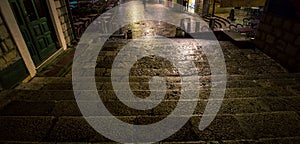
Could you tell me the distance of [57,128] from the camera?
2100 mm

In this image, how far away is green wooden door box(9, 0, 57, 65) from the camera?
4.45 m

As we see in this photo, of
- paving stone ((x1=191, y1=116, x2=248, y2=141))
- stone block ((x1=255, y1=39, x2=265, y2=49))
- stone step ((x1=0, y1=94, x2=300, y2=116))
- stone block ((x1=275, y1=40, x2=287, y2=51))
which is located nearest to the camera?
paving stone ((x1=191, y1=116, x2=248, y2=141))

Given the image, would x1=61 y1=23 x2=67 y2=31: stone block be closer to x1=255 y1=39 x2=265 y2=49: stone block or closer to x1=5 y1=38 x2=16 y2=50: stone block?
x1=5 y1=38 x2=16 y2=50: stone block

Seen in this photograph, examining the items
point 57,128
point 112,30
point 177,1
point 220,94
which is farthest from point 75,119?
point 177,1

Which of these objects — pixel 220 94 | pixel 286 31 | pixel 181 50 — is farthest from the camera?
pixel 181 50

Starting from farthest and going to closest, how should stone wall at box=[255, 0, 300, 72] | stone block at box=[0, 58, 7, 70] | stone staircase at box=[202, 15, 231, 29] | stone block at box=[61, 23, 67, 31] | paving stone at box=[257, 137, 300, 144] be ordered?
1. stone staircase at box=[202, 15, 231, 29]
2. stone block at box=[61, 23, 67, 31]
3. stone wall at box=[255, 0, 300, 72]
4. stone block at box=[0, 58, 7, 70]
5. paving stone at box=[257, 137, 300, 144]

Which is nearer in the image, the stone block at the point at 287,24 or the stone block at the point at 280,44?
the stone block at the point at 287,24

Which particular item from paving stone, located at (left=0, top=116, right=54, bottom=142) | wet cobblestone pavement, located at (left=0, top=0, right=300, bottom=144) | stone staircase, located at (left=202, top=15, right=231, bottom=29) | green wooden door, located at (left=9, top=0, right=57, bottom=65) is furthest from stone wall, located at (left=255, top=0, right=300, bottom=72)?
stone staircase, located at (left=202, top=15, right=231, bottom=29)

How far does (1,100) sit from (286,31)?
267 inches

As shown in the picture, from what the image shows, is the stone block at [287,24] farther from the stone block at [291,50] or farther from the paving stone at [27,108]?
the paving stone at [27,108]

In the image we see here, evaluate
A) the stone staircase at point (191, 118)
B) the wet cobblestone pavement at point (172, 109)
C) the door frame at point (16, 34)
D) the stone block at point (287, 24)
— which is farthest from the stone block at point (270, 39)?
the door frame at point (16, 34)

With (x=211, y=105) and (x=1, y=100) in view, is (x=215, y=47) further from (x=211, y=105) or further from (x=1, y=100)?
(x=1, y=100)

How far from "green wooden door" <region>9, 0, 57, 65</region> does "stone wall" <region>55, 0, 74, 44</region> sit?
0.74 meters

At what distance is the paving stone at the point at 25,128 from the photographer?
197 cm
